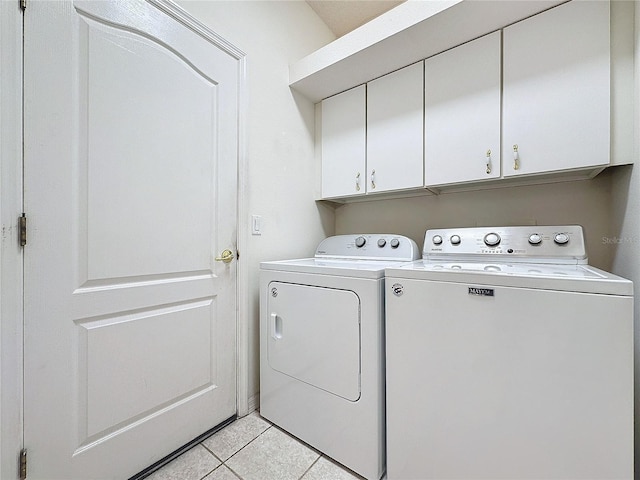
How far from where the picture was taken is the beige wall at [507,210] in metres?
1.42

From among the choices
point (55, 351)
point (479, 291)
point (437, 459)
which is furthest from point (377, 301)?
point (55, 351)

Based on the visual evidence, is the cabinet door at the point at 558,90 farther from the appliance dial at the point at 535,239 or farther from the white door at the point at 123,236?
the white door at the point at 123,236

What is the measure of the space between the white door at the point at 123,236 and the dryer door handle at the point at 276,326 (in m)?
0.25

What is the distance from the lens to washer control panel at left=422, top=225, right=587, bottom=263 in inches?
48.1

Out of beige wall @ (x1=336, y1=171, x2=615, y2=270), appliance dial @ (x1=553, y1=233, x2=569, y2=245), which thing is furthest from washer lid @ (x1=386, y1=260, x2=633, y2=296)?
beige wall @ (x1=336, y1=171, x2=615, y2=270)

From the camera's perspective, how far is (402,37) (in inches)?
56.2

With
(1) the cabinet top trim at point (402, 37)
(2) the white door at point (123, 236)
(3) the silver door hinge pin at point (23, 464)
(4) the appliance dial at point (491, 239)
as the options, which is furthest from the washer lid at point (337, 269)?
(1) the cabinet top trim at point (402, 37)

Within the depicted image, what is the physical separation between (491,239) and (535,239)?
6.9 inches

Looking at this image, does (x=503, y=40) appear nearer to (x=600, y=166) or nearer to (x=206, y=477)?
(x=600, y=166)

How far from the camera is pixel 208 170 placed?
144 centimetres

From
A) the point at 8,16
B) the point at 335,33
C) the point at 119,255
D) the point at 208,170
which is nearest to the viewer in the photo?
the point at 8,16

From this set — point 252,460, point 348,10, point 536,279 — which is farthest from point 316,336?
point 348,10

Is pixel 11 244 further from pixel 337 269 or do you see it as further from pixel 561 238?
pixel 561 238

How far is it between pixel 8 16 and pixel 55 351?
110 cm
